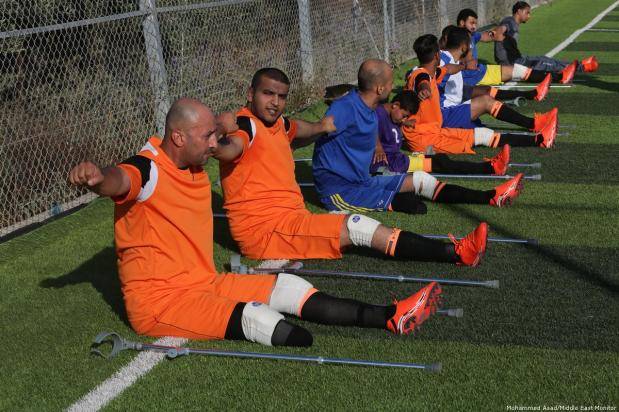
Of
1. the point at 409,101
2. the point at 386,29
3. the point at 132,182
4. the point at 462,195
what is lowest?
the point at 462,195

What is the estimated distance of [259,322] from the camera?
4.81m

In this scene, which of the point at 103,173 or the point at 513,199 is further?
the point at 513,199

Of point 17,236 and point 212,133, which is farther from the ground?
point 212,133

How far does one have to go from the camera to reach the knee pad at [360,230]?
19.6 ft

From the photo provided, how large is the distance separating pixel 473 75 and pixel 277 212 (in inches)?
299

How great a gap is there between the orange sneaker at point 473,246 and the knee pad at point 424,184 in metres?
1.69

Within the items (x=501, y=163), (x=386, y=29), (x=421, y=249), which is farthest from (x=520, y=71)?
(x=421, y=249)

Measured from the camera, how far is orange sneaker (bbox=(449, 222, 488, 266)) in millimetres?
5816

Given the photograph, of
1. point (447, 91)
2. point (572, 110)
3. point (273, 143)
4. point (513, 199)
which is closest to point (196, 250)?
point (273, 143)

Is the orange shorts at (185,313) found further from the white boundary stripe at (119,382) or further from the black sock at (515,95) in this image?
the black sock at (515,95)

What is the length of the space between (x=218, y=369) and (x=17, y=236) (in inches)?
144

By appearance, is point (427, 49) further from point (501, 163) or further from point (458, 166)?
point (501, 163)

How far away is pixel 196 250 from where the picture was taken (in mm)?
5109

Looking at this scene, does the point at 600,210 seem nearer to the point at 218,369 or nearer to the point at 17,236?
the point at 218,369
